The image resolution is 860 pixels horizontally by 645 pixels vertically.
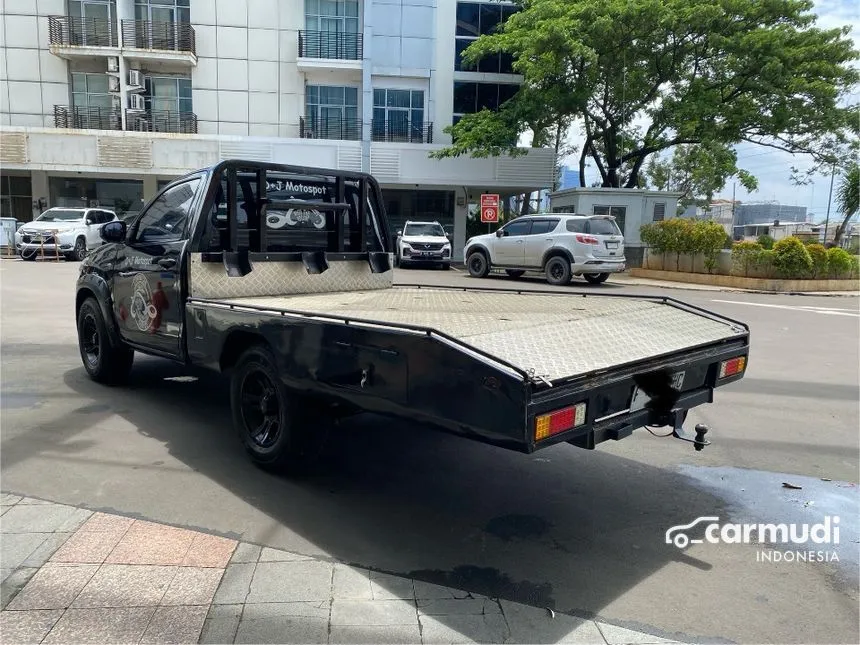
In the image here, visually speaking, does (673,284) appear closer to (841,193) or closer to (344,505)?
(841,193)

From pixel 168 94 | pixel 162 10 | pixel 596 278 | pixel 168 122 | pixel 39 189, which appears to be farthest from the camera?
pixel 39 189

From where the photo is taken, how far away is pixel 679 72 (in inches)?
949

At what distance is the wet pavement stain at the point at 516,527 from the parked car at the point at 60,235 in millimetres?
22351

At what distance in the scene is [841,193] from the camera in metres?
27.1

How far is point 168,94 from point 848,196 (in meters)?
29.6

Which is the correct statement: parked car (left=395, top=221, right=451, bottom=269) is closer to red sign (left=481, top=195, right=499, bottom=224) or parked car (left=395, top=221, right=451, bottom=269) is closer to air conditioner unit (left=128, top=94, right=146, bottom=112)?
red sign (left=481, top=195, right=499, bottom=224)

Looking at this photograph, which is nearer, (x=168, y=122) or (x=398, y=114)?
(x=168, y=122)

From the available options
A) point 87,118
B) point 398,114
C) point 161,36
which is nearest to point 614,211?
point 398,114

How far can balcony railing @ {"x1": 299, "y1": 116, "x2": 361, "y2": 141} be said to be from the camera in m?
29.8

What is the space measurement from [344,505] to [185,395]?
301 cm

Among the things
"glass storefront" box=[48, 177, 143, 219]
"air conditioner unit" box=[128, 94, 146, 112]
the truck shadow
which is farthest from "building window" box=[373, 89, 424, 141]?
the truck shadow

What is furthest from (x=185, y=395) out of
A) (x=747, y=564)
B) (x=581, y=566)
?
(x=747, y=564)

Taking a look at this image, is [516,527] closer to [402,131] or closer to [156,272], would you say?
[156,272]

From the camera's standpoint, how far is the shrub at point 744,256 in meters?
19.8
